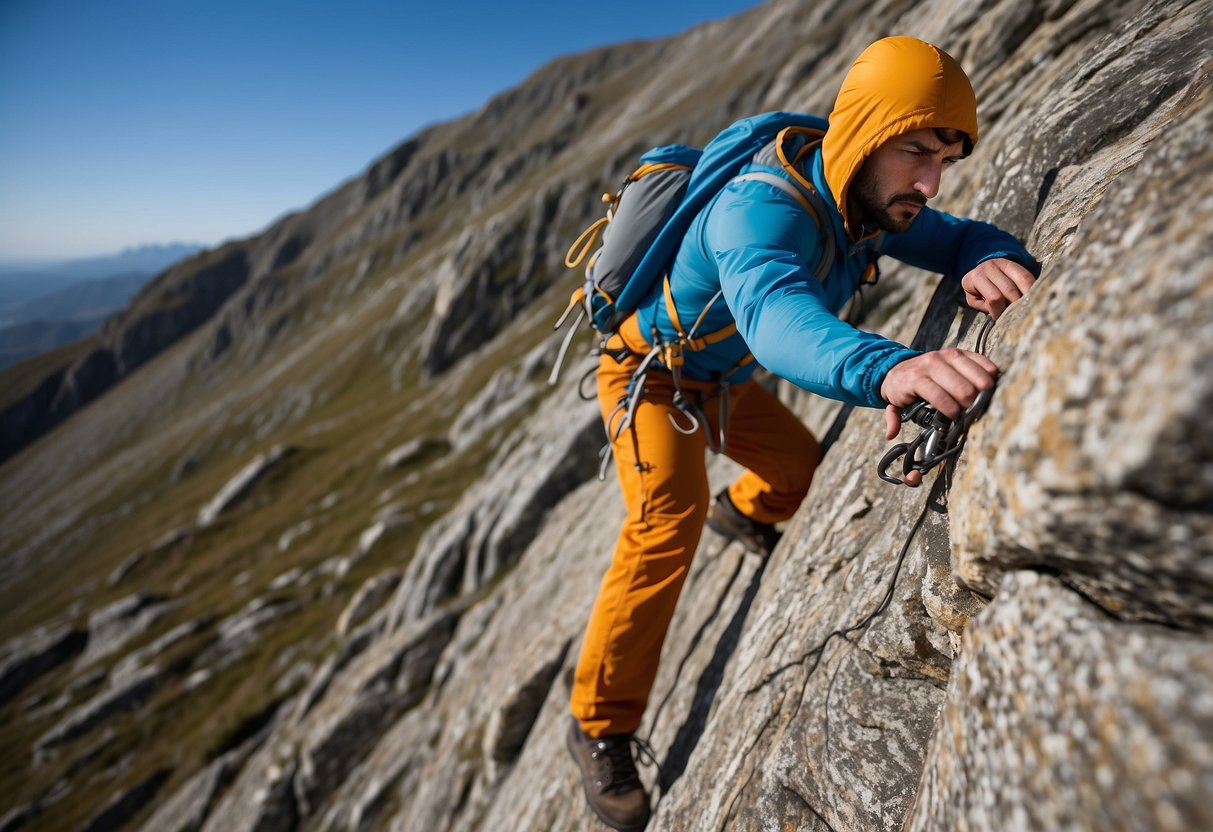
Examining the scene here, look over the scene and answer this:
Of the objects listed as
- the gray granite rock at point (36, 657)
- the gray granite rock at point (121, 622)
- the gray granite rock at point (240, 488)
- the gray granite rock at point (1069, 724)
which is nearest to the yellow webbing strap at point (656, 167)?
the gray granite rock at point (1069, 724)

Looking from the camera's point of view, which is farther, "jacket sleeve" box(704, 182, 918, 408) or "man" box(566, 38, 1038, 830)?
"man" box(566, 38, 1038, 830)

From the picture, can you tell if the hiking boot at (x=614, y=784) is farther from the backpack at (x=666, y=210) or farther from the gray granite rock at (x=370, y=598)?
the gray granite rock at (x=370, y=598)

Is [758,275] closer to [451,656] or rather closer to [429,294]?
[451,656]

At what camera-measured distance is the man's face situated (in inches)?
168

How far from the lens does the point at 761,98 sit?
75.1 metres

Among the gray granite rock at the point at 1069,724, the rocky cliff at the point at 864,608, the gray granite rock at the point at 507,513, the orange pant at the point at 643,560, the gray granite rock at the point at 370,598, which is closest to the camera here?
the gray granite rock at the point at 1069,724

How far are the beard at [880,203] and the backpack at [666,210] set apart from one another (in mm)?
297

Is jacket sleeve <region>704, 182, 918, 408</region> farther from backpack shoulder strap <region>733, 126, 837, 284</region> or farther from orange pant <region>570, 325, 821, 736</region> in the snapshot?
orange pant <region>570, 325, 821, 736</region>

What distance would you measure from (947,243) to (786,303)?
2.65 metres

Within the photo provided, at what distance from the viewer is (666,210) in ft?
18.9

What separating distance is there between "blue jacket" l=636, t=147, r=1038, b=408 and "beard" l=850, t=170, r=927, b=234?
0.20 metres

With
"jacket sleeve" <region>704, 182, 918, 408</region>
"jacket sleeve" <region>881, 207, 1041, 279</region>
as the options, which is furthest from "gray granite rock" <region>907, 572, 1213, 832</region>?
"jacket sleeve" <region>881, 207, 1041, 279</region>

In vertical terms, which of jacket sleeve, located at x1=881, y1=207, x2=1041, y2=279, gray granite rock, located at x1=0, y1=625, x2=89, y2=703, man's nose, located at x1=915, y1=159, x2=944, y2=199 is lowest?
gray granite rock, located at x1=0, y1=625, x2=89, y2=703

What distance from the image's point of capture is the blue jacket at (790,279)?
11.3 feet
